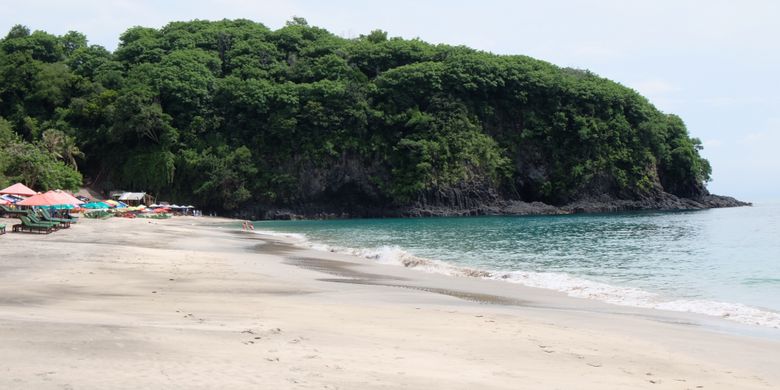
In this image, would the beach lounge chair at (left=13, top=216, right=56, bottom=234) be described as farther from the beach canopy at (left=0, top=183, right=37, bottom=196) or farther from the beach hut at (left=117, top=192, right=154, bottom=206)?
the beach hut at (left=117, top=192, right=154, bottom=206)

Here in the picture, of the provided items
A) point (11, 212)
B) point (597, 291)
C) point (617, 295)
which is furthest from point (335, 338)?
point (11, 212)

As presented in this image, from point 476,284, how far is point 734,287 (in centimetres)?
742

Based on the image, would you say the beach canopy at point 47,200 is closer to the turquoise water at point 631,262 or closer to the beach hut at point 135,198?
the turquoise water at point 631,262

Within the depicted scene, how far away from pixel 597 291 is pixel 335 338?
400 inches

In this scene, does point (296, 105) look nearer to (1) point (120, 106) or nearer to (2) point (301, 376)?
(1) point (120, 106)

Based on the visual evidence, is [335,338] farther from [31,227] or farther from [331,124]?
[331,124]

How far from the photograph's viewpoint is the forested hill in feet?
235

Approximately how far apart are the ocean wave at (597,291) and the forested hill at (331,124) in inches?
1977

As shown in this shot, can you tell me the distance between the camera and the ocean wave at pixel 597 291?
12406mm

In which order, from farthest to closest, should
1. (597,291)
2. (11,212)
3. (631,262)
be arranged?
(11,212)
(631,262)
(597,291)

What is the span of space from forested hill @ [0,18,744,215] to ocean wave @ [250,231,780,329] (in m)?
50.2

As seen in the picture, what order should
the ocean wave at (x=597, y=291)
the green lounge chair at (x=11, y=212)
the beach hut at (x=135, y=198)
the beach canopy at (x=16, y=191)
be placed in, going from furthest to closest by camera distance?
the beach hut at (x=135, y=198) → the green lounge chair at (x=11, y=212) → the beach canopy at (x=16, y=191) → the ocean wave at (x=597, y=291)

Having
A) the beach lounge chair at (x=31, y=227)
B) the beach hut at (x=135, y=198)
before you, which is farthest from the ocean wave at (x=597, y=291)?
the beach hut at (x=135, y=198)

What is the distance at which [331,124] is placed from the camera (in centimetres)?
7462
